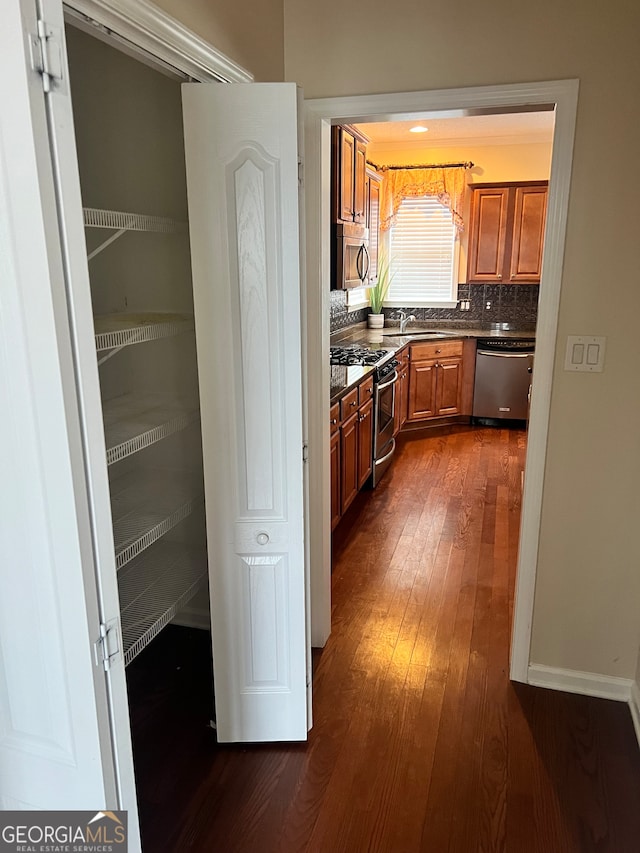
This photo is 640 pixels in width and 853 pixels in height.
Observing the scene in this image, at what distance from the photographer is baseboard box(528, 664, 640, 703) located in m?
2.40

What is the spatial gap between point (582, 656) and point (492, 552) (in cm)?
118

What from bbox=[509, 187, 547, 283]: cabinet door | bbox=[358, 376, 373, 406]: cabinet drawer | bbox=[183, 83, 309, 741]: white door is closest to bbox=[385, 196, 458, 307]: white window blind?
bbox=[509, 187, 547, 283]: cabinet door

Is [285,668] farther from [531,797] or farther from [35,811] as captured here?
[35,811]

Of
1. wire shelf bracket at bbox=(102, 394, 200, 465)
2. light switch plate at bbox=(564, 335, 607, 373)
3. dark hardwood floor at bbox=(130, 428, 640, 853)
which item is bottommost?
dark hardwood floor at bbox=(130, 428, 640, 853)

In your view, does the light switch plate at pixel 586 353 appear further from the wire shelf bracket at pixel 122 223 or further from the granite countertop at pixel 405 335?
the granite countertop at pixel 405 335

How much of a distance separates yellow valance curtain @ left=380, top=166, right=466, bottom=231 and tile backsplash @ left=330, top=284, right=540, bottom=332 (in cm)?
68

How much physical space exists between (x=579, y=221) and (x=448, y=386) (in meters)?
4.01

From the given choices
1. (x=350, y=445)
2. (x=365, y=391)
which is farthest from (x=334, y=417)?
(x=365, y=391)

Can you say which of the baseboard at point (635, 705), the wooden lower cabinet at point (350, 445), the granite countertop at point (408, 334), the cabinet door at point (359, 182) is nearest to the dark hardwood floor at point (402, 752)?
the baseboard at point (635, 705)

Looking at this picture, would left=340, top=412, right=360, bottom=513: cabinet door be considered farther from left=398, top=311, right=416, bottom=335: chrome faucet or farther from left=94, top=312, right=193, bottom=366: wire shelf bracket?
left=398, top=311, right=416, bottom=335: chrome faucet

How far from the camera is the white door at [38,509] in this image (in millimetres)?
901

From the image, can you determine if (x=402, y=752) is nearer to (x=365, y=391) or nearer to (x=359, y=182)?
(x=365, y=391)

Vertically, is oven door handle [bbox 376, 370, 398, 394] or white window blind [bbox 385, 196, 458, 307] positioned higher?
white window blind [bbox 385, 196, 458, 307]

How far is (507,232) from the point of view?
607 cm
